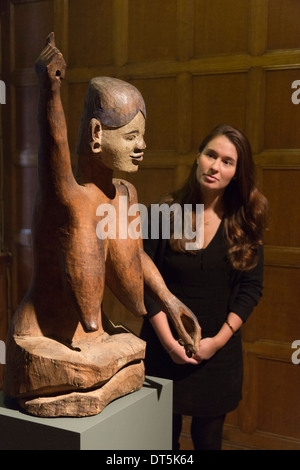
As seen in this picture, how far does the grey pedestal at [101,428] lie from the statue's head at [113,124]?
0.58 m

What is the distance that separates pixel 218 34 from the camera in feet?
8.02

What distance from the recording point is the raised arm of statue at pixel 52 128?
112cm

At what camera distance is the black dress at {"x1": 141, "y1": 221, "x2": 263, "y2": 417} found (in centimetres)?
178

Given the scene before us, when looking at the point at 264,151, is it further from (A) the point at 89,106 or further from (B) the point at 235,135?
(A) the point at 89,106

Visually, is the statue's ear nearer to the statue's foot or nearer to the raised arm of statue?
→ the raised arm of statue

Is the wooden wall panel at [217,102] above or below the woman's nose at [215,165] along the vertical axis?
above

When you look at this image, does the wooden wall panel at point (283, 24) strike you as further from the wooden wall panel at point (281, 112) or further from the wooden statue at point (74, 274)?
the wooden statue at point (74, 274)

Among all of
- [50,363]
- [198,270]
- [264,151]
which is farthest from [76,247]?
[264,151]

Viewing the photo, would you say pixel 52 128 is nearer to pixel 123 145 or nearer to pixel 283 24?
pixel 123 145

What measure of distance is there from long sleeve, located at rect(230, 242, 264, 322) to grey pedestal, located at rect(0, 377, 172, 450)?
0.43 m

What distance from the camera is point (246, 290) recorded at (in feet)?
6.01

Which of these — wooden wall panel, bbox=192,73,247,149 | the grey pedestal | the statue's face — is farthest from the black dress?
wooden wall panel, bbox=192,73,247,149

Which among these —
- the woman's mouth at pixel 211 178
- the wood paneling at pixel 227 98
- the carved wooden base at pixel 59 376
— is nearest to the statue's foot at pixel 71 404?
the carved wooden base at pixel 59 376

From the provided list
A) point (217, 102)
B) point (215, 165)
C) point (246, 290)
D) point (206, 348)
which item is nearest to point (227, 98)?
point (217, 102)
